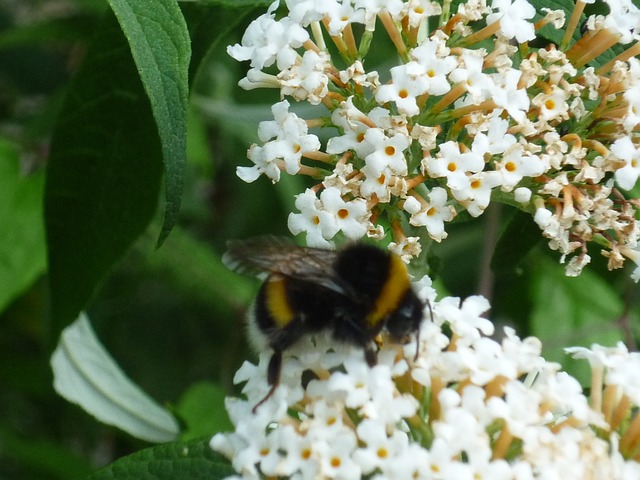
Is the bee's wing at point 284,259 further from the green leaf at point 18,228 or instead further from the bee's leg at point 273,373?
the green leaf at point 18,228

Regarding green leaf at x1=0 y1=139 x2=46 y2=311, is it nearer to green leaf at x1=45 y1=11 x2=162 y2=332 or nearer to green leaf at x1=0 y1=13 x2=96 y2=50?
green leaf at x1=45 y1=11 x2=162 y2=332

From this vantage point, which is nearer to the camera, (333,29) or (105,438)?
(333,29)

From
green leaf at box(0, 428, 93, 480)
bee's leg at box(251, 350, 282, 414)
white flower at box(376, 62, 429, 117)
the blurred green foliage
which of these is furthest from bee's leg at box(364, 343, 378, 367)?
green leaf at box(0, 428, 93, 480)

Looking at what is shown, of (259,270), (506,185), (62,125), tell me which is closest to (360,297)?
(259,270)

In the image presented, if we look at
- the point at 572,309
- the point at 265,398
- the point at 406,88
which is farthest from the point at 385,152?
the point at 572,309

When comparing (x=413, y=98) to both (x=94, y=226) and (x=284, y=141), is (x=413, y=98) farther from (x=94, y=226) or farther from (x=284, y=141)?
(x=94, y=226)
